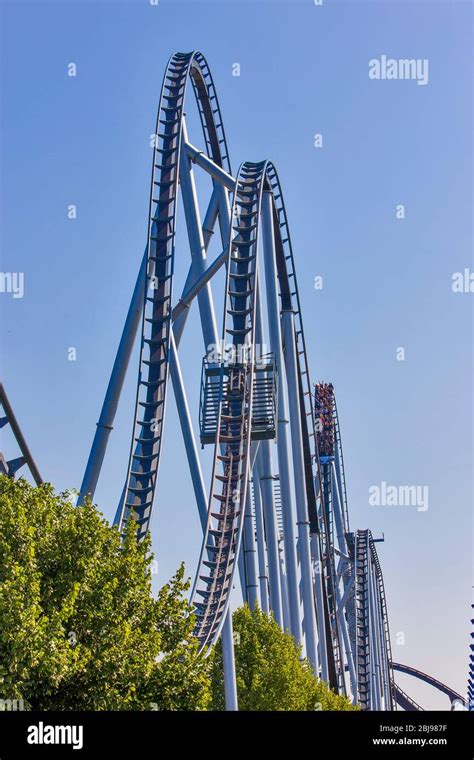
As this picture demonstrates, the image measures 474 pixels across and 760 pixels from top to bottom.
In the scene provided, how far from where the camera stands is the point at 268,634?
72.7ft

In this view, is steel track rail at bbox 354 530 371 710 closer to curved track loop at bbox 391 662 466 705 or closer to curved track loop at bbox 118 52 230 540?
curved track loop at bbox 118 52 230 540

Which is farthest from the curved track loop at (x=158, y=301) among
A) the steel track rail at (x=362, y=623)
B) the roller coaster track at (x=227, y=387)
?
the steel track rail at (x=362, y=623)

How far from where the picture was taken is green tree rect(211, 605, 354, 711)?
21172 millimetres

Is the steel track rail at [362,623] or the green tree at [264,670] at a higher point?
the steel track rail at [362,623]

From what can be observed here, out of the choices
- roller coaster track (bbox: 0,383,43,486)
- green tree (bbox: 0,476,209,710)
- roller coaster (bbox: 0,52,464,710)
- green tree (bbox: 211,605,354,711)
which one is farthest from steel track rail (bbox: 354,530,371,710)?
green tree (bbox: 0,476,209,710)

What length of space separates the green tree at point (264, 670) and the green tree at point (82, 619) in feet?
24.8

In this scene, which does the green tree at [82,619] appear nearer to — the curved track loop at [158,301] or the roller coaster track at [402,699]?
the curved track loop at [158,301]

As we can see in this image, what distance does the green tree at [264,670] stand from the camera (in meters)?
21.2

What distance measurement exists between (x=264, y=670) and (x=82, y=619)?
9.90 metres

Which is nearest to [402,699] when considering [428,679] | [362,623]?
[428,679]

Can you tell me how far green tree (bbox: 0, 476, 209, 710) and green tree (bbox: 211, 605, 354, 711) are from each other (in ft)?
24.8
